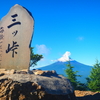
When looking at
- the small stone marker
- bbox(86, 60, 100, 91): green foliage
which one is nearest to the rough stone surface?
the small stone marker

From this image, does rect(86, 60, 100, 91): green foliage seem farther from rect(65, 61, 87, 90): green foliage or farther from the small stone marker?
the small stone marker

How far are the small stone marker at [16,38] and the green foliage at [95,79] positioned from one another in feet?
30.1

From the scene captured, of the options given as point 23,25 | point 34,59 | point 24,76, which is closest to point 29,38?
point 23,25

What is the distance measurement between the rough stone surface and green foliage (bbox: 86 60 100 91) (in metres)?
9.31

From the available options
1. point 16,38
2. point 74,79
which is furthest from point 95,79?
point 16,38

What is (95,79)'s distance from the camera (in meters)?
14.2

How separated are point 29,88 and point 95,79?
36.6ft

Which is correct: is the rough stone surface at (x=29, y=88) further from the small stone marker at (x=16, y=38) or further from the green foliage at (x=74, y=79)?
the green foliage at (x=74, y=79)

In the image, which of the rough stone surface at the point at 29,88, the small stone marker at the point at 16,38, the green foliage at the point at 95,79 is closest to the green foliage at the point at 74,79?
the green foliage at the point at 95,79

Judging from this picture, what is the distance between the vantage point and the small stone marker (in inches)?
231

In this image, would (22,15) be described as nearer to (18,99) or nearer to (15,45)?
(15,45)

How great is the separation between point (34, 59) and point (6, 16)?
36.2 ft

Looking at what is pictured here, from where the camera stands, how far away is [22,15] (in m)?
6.28

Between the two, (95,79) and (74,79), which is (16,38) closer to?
(74,79)
